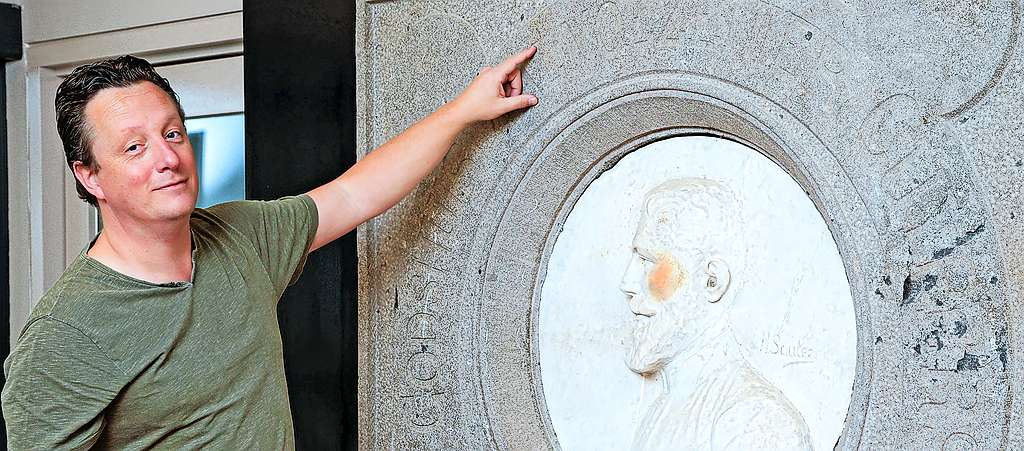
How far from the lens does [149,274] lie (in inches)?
75.4

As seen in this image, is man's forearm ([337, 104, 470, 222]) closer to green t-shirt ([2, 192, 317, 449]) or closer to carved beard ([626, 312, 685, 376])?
green t-shirt ([2, 192, 317, 449])

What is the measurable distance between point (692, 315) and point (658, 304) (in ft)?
0.22

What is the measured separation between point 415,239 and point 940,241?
107 centimetres

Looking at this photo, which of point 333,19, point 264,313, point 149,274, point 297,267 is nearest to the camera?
point 149,274

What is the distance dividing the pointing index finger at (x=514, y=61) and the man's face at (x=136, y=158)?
2.00 feet

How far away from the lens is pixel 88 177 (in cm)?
186

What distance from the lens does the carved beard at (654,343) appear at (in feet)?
6.69

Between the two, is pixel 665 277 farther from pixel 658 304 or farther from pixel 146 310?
pixel 146 310

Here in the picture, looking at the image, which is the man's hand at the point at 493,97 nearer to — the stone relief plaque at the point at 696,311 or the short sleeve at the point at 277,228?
the stone relief plaque at the point at 696,311

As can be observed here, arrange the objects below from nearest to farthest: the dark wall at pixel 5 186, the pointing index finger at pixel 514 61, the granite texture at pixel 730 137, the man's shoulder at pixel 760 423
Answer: the granite texture at pixel 730 137 → the man's shoulder at pixel 760 423 → the pointing index finger at pixel 514 61 → the dark wall at pixel 5 186

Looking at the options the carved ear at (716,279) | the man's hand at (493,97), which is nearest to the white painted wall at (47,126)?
the man's hand at (493,97)

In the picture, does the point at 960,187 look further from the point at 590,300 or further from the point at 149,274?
A: the point at 149,274

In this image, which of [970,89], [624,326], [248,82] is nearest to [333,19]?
[248,82]

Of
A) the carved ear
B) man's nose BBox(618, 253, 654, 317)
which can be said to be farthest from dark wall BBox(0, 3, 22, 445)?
the carved ear
